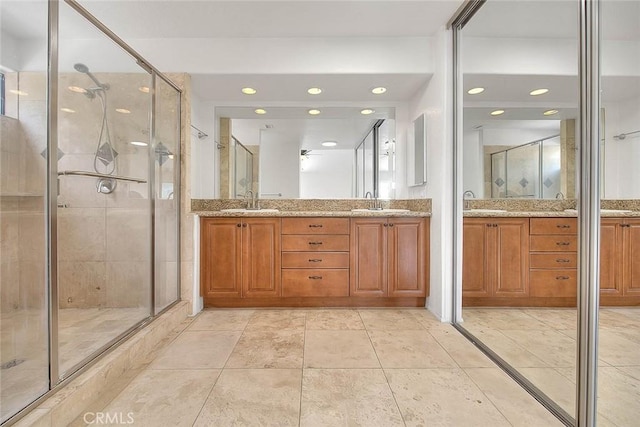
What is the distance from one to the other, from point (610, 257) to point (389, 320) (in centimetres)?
153

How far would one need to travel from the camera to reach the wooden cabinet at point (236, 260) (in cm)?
283

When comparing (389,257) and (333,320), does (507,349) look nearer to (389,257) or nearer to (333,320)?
(389,257)

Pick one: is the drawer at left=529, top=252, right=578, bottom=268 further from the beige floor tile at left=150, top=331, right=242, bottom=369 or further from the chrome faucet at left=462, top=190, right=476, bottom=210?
the beige floor tile at left=150, top=331, right=242, bottom=369

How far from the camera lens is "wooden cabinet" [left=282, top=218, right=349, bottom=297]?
285 cm

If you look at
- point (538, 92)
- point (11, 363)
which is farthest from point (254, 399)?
point (538, 92)

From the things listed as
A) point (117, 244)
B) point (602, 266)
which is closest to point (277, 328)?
point (117, 244)

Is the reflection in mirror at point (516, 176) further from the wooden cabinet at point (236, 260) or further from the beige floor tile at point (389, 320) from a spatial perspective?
the wooden cabinet at point (236, 260)

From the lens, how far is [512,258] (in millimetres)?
2730

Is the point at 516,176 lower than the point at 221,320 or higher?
higher

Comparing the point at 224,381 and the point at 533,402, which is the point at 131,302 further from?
the point at 533,402

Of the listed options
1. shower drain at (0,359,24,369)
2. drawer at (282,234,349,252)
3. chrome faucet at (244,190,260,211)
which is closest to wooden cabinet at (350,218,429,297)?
drawer at (282,234,349,252)

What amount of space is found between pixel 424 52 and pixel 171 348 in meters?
3.05

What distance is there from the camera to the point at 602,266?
1339mm

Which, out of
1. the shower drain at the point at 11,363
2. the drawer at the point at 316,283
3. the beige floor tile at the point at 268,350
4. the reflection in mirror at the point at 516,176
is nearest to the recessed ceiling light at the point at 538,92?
the reflection in mirror at the point at 516,176
